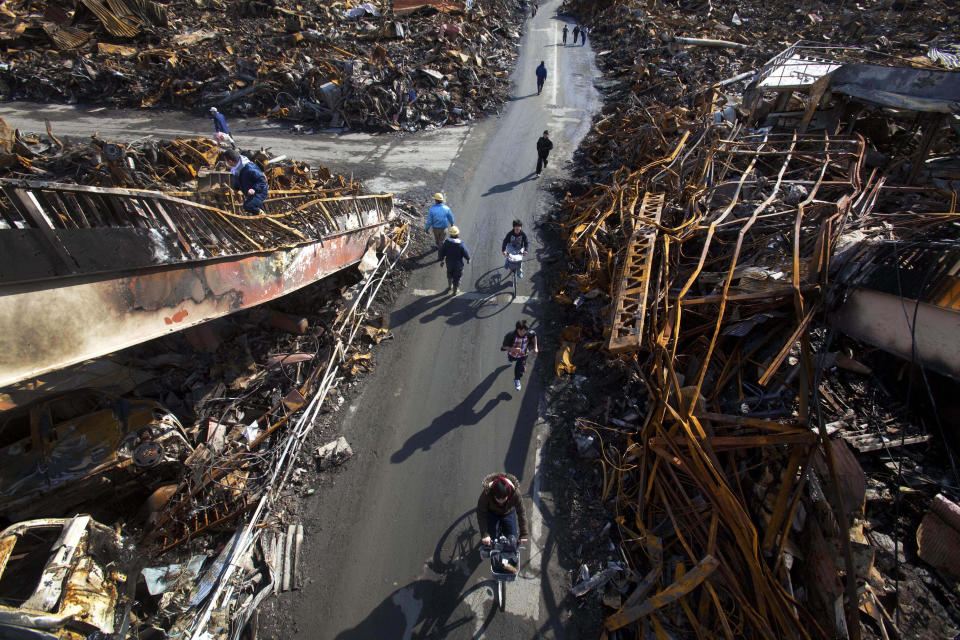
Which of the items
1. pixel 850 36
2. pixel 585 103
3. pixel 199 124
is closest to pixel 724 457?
pixel 585 103

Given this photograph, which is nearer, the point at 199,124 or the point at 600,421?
the point at 600,421

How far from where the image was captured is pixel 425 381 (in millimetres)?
7770

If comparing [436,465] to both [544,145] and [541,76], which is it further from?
[541,76]

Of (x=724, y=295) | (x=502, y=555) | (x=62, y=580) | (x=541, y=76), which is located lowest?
(x=502, y=555)

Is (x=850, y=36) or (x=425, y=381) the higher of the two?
(x=850, y=36)

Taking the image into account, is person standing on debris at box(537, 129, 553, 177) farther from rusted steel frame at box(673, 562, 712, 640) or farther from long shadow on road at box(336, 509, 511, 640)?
rusted steel frame at box(673, 562, 712, 640)

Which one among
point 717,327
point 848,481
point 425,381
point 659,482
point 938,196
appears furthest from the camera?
point 938,196

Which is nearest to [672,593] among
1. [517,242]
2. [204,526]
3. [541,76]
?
[204,526]

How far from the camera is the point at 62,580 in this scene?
4.00 m

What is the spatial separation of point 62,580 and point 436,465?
14.1 feet

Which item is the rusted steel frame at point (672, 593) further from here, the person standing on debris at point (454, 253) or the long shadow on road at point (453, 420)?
the person standing on debris at point (454, 253)

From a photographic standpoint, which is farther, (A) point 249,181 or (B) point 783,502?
(A) point 249,181

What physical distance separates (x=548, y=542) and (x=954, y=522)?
4.61 meters

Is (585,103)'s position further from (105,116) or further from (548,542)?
(105,116)
